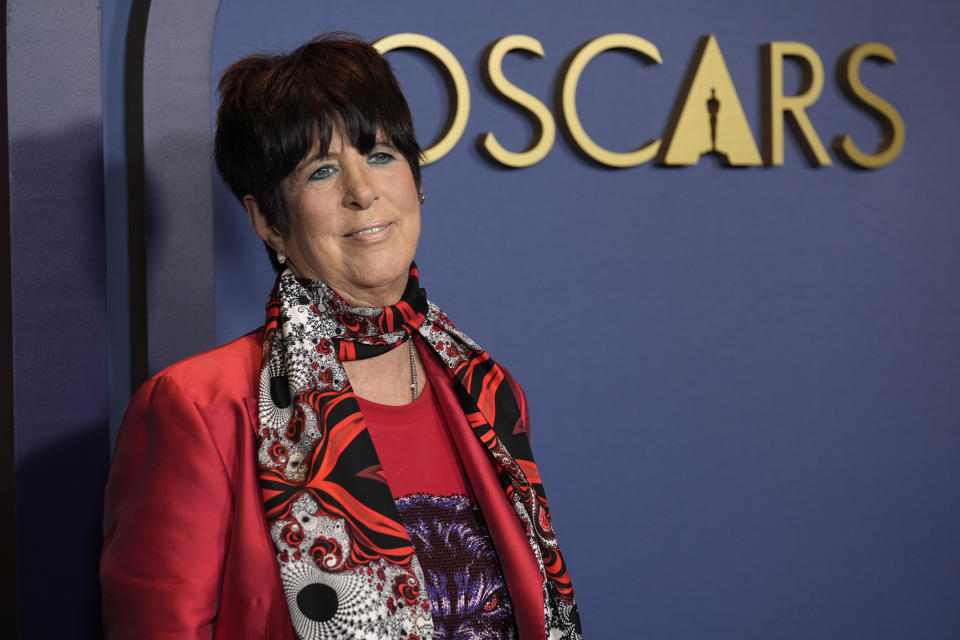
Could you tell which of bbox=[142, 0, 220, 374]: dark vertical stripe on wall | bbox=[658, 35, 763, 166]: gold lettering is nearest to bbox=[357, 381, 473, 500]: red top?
bbox=[142, 0, 220, 374]: dark vertical stripe on wall

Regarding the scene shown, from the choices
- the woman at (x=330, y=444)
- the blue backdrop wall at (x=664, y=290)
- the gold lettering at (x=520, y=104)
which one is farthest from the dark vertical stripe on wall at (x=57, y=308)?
the gold lettering at (x=520, y=104)

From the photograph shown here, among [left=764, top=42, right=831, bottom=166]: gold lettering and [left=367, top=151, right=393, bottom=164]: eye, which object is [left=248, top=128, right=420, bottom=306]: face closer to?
[left=367, top=151, right=393, bottom=164]: eye

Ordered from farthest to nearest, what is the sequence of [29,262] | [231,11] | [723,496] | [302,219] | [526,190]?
1. [723,496]
2. [526,190]
3. [231,11]
4. [29,262]
5. [302,219]

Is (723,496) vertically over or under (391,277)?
under

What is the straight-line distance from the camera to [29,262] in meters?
1.77

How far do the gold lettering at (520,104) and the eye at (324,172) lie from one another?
25.0 inches

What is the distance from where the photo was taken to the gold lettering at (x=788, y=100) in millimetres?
2340

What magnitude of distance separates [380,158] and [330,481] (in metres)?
0.52

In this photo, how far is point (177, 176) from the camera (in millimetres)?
1885

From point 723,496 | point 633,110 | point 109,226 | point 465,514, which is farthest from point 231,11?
point 723,496

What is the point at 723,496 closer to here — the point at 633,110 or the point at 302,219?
the point at 633,110

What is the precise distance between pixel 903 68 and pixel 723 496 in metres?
1.19

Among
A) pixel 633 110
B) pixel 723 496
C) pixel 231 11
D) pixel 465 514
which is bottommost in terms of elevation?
pixel 723 496

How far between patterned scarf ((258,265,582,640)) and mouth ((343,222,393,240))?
0.33ft
